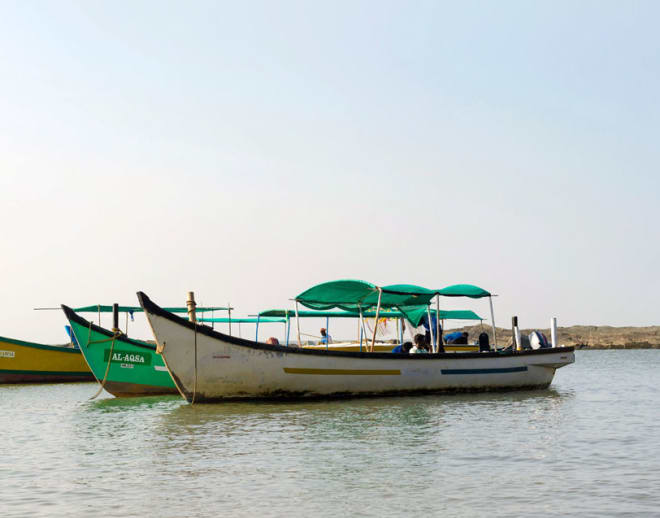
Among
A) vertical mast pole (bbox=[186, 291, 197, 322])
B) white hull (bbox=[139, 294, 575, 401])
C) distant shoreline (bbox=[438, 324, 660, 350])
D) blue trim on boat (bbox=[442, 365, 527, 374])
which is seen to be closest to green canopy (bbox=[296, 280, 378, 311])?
white hull (bbox=[139, 294, 575, 401])

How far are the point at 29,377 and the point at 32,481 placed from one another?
66.1 feet

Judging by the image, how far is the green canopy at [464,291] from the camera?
19.3 m

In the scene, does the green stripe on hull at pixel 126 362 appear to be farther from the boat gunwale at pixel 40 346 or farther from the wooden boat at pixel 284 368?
the boat gunwale at pixel 40 346

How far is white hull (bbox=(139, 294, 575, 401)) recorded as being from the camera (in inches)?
628

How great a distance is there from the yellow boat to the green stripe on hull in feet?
25.7

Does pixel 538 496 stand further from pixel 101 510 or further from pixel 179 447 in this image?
pixel 179 447

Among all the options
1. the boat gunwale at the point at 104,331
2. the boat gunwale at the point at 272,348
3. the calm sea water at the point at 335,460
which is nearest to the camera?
the calm sea water at the point at 335,460

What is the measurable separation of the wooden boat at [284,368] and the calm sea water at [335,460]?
1.23 ft

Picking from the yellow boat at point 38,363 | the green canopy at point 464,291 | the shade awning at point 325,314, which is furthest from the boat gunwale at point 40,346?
the green canopy at point 464,291

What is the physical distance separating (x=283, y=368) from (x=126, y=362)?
6.14m

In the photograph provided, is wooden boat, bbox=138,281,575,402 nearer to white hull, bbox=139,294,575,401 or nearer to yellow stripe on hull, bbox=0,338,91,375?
white hull, bbox=139,294,575,401

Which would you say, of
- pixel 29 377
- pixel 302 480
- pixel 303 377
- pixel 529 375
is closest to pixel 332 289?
pixel 303 377

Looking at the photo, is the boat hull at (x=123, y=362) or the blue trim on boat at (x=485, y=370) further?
the boat hull at (x=123, y=362)

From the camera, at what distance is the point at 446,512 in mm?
7250
